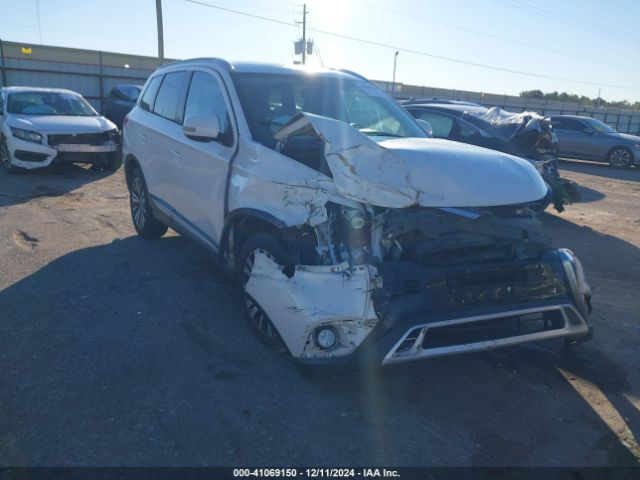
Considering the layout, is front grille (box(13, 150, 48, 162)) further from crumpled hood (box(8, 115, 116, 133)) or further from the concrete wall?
the concrete wall

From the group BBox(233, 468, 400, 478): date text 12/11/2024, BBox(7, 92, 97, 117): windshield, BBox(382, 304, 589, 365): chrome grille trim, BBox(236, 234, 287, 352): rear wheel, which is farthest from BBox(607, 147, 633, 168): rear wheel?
BBox(233, 468, 400, 478): date text 12/11/2024

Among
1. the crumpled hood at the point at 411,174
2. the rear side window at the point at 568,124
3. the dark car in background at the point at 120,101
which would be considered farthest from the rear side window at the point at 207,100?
the rear side window at the point at 568,124

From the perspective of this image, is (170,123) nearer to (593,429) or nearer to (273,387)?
(273,387)

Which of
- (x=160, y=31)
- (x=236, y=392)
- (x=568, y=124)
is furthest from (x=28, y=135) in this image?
(x=568, y=124)

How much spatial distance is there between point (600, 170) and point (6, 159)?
1591 centimetres

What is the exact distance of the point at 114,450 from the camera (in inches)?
105

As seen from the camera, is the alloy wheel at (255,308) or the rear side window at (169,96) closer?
the alloy wheel at (255,308)

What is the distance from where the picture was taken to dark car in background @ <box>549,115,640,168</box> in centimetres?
1612

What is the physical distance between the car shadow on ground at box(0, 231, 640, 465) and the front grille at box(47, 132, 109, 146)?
21.5 feet

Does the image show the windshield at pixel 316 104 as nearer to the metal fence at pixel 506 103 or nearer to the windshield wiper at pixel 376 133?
the windshield wiper at pixel 376 133

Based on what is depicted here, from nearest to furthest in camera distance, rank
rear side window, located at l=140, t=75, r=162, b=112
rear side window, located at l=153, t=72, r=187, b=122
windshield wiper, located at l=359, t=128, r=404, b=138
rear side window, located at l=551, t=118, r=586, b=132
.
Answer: windshield wiper, located at l=359, t=128, r=404, b=138
rear side window, located at l=153, t=72, r=187, b=122
rear side window, located at l=140, t=75, r=162, b=112
rear side window, located at l=551, t=118, r=586, b=132

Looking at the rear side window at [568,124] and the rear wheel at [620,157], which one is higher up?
the rear side window at [568,124]

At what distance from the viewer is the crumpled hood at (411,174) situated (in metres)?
3.06

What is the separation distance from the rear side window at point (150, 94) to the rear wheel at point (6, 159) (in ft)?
18.6
